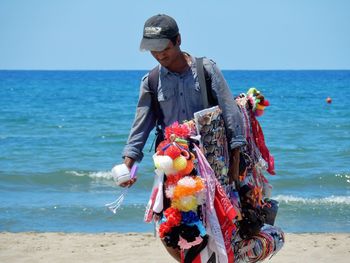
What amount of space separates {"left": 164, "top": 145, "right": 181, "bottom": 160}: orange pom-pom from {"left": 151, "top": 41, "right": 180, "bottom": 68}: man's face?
461 mm

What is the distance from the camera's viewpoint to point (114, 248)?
23.3 feet

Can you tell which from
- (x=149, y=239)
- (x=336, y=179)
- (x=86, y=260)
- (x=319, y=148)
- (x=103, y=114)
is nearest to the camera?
(x=86, y=260)

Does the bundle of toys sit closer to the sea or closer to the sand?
the sand

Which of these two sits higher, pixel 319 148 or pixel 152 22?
pixel 152 22

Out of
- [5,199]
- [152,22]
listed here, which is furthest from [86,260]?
[5,199]

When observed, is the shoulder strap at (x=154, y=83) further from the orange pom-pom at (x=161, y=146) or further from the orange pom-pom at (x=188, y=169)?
the orange pom-pom at (x=188, y=169)

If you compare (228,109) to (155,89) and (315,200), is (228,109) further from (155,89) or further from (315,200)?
(315,200)

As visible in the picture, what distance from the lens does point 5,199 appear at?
10438 mm

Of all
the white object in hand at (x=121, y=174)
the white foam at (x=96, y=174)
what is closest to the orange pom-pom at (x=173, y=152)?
the white object in hand at (x=121, y=174)

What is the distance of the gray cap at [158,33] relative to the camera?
3883 mm

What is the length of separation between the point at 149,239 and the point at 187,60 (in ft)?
12.4

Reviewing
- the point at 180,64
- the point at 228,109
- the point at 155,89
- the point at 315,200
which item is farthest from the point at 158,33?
the point at 315,200

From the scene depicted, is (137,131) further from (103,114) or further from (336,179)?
(103,114)

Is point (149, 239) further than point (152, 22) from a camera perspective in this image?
Yes
